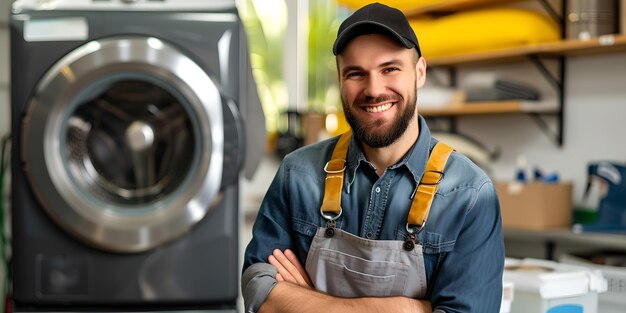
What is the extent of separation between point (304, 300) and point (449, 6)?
271cm

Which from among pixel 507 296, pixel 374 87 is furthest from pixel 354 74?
pixel 507 296

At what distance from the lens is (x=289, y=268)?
196 cm

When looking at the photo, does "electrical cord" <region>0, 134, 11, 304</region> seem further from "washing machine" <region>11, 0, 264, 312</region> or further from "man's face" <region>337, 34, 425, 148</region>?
"man's face" <region>337, 34, 425, 148</region>

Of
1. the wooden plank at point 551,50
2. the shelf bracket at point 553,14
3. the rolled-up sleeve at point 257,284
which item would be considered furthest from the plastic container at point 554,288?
the shelf bracket at point 553,14

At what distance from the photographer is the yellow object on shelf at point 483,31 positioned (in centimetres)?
378

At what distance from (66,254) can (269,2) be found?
344cm

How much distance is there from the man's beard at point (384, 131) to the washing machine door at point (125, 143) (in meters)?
0.41

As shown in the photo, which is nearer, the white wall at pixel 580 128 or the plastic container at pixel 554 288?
the plastic container at pixel 554 288

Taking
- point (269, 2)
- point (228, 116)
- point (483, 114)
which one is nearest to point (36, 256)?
point (228, 116)

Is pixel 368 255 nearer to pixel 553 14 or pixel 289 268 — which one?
pixel 289 268

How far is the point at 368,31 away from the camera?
1.86 m

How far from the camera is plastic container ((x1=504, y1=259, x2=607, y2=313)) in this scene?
237 centimetres

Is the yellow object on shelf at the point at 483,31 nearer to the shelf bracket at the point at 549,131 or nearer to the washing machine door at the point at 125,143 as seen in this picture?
the shelf bracket at the point at 549,131

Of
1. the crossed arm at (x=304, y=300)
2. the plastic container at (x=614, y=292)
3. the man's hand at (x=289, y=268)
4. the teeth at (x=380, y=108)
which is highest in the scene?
the teeth at (x=380, y=108)
